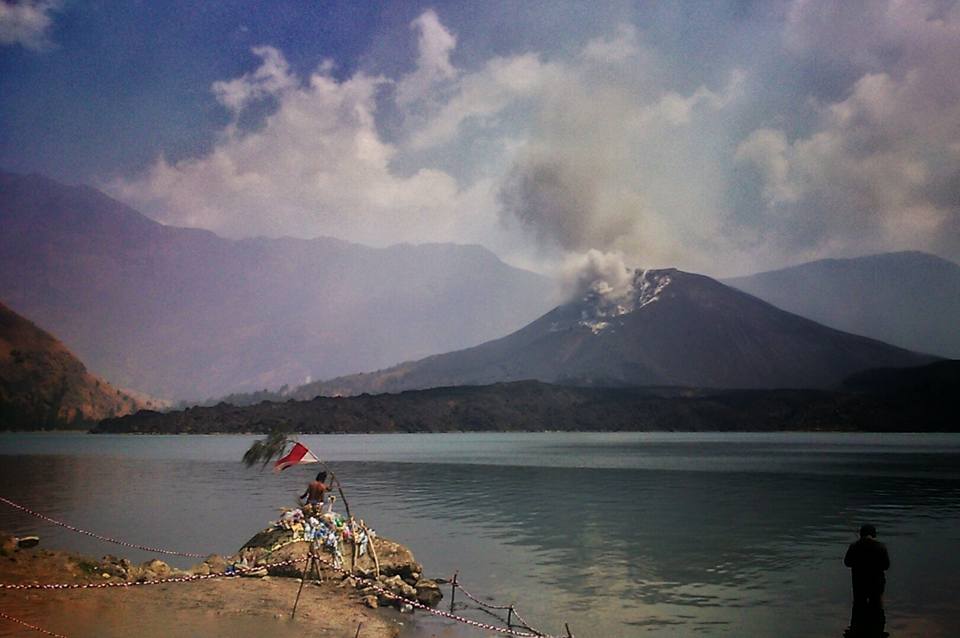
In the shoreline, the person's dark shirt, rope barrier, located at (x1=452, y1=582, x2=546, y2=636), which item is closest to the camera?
the person's dark shirt

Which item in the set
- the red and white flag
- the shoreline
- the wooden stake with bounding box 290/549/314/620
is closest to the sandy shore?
the shoreline

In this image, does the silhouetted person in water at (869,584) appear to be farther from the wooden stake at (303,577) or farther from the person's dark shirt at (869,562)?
the wooden stake at (303,577)

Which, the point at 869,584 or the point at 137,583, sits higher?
the point at 869,584

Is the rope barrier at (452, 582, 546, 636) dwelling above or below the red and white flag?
below

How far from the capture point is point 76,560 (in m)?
22.0

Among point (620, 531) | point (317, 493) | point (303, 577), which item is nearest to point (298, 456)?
point (317, 493)

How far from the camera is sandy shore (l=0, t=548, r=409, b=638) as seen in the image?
1569 centimetres

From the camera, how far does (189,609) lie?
17.3 meters

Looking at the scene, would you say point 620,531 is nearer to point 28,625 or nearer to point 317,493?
point 317,493

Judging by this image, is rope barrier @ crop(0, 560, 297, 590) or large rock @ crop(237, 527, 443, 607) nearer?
rope barrier @ crop(0, 560, 297, 590)

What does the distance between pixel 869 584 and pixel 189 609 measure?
1429 cm

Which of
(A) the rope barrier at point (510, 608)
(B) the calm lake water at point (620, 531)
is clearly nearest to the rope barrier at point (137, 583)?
(B) the calm lake water at point (620, 531)

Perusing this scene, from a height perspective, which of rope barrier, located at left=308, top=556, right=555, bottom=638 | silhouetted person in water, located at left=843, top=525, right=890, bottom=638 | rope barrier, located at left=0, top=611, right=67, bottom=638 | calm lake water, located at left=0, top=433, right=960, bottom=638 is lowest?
calm lake water, located at left=0, top=433, right=960, bottom=638

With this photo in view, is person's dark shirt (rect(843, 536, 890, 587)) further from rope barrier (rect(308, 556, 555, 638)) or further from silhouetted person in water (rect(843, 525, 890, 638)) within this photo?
rope barrier (rect(308, 556, 555, 638))
